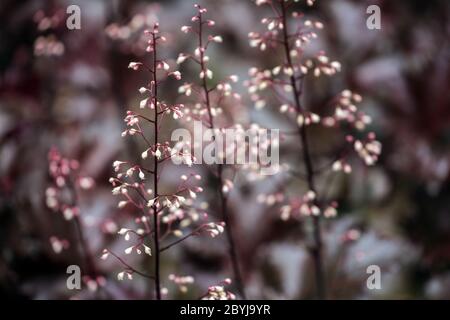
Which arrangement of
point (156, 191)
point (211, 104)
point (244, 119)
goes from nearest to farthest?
point (156, 191) < point (211, 104) < point (244, 119)

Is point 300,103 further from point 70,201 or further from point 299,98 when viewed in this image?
point 70,201

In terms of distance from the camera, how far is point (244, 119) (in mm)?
924

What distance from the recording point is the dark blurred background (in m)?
0.89

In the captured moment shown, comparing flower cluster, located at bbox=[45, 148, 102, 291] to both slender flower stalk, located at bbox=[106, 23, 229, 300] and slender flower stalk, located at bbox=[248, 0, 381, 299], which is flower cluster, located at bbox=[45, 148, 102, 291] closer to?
slender flower stalk, located at bbox=[106, 23, 229, 300]

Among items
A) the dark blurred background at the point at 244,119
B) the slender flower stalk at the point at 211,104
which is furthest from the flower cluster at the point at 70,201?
the slender flower stalk at the point at 211,104

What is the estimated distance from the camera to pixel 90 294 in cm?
85

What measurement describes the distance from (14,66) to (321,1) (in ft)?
1.82

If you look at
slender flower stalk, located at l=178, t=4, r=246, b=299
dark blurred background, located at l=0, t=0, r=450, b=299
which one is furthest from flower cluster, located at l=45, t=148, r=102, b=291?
slender flower stalk, located at l=178, t=4, r=246, b=299

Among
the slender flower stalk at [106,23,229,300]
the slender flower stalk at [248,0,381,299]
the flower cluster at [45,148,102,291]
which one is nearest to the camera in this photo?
the slender flower stalk at [106,23,229,300]

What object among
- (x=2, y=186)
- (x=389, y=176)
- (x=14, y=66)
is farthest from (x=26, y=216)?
(x=389, y=176)

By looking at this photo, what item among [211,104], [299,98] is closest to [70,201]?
[211,104]

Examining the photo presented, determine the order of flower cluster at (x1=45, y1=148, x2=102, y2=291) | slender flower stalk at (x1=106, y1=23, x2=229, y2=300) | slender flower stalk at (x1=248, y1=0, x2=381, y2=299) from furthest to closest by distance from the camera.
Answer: flower cluster at (x1=45, y1=148, x2=102, y2=291)
slender flower stalk at (x1=248, y1=0, x2=381, y2=299)
slender flower stalk at (x1=106, y1=23, x2=229, y2=300)

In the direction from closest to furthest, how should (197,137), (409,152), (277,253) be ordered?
1. (197,137)
2. (277,253)
3. (409,152)
